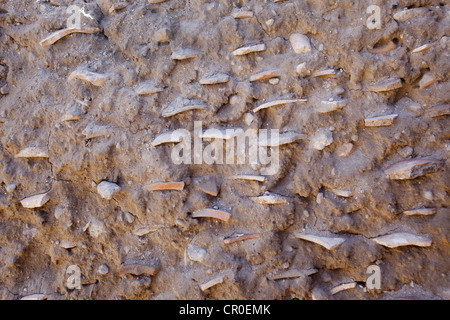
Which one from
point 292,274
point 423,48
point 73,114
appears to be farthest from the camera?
point 73,114

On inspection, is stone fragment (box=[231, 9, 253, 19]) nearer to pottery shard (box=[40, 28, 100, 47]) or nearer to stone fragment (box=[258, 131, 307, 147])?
stone fragment (box=[258, 131, 307, 147])

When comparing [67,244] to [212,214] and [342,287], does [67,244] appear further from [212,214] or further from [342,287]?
[342,287]

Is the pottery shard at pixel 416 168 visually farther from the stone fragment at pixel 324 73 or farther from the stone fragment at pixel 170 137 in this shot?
the stone fragment at pixel 170 137

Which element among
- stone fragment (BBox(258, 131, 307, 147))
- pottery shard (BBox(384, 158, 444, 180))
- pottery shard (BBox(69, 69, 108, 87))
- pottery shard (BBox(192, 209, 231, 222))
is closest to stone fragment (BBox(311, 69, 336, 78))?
stone fragment (BBox(258, 131, 307, 147))

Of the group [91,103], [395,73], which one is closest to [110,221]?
[91,103]

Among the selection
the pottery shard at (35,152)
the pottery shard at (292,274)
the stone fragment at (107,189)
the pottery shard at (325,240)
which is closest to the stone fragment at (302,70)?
the pottery shard at (325,240)

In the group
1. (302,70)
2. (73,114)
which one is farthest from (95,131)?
(302,70)
